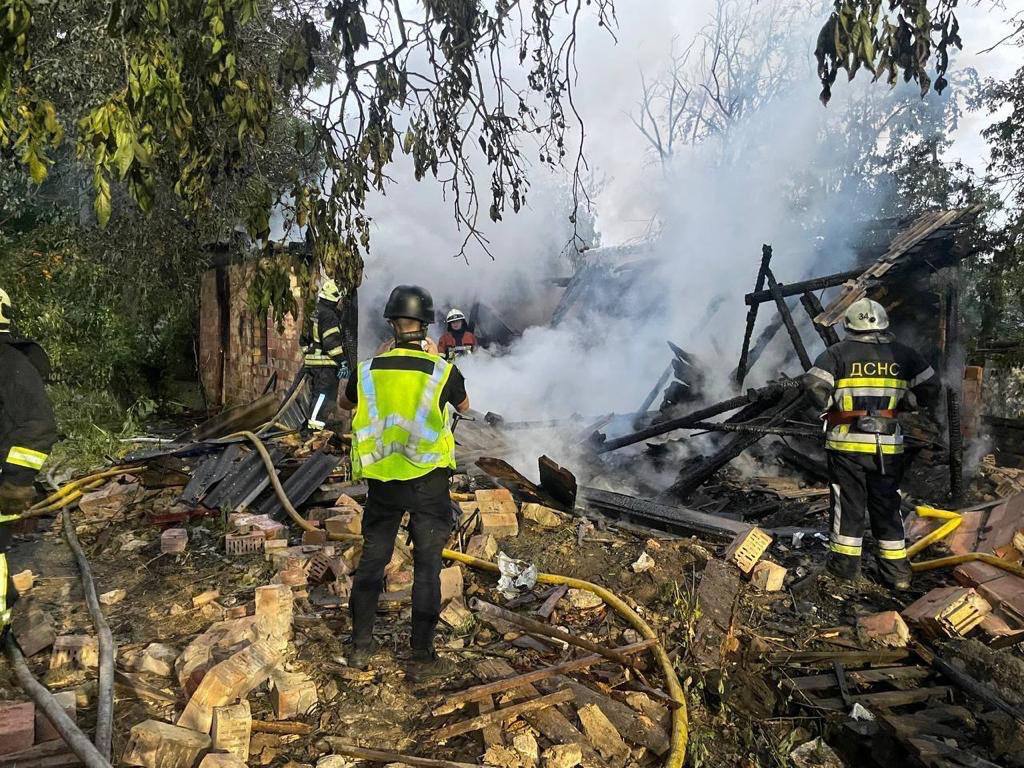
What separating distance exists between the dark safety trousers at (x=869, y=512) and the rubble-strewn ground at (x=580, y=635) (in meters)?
0.18

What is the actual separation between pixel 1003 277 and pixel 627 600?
12.0 m

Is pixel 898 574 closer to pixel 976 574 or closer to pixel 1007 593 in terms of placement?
pixel 976 574

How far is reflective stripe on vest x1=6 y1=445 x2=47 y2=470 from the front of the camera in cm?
324

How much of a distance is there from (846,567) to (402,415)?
340 centimetres

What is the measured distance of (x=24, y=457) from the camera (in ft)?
10.8

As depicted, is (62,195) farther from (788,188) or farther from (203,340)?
(788,188)

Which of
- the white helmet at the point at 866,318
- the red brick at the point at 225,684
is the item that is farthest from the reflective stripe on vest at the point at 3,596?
the white helmet at the point at 866,318

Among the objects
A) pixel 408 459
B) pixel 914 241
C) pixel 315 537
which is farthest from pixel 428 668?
pixel 914 241

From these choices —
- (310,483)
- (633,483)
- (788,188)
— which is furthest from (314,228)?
(788,188)

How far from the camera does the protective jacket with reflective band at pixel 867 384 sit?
15.0ft

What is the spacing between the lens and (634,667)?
331 centimetres

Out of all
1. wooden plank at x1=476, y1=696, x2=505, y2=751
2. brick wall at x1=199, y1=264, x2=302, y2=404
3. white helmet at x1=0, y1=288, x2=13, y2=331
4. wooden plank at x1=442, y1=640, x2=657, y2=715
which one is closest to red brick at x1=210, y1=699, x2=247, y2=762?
wooden plank at x1=442, y1=640, x2=657, y2=715

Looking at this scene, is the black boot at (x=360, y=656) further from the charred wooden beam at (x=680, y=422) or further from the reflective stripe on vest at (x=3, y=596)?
the charred wooden beam at (x=680, y=422)

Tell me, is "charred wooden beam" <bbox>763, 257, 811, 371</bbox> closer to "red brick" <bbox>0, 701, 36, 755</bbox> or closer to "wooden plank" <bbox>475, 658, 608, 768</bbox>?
"wooden plank" <bbox>475, 658, 608, 768</bbox>
